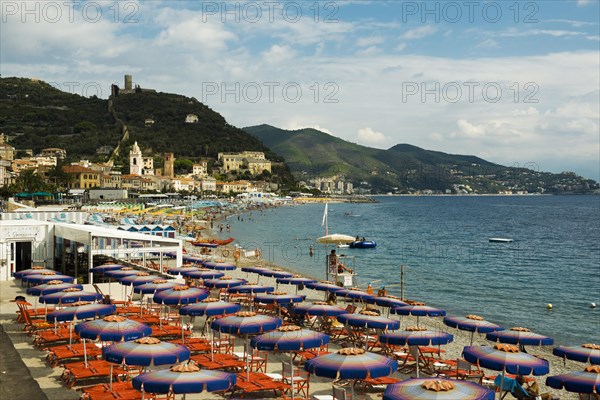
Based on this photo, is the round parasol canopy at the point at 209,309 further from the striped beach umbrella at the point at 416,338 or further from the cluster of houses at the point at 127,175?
the cluster of houses at the point at 127,175

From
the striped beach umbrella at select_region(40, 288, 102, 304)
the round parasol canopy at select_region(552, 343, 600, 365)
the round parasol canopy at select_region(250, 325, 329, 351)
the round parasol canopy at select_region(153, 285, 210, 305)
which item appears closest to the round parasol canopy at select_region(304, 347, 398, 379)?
the round parasol canopy at select_region(250, 325, 329, 351)

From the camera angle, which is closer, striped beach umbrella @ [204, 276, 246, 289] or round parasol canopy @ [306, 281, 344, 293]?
striped beach umbrella @ [204, 276, 246, 289]

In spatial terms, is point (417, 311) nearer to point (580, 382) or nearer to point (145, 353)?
point (580, 382)

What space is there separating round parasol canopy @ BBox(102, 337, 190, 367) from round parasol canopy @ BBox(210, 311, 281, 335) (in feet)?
6.87

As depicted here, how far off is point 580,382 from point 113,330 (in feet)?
28.6

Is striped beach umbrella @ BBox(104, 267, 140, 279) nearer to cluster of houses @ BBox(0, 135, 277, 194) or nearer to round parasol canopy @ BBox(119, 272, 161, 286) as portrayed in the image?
round parasol canopy @ BBox(119, 272, 161, 286)

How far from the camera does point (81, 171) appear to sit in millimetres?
131250

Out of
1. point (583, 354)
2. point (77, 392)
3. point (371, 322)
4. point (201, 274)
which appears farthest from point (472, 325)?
point (201, 274)

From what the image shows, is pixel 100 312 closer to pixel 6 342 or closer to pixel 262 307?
pixel 6 342

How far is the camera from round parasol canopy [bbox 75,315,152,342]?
38.1 ft

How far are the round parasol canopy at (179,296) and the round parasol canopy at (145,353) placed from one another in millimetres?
5345

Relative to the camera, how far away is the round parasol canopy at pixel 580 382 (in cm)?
994

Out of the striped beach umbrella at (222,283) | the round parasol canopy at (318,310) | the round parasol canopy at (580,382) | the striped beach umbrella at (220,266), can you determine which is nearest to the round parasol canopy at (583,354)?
the round parasol canopy at (580,382)

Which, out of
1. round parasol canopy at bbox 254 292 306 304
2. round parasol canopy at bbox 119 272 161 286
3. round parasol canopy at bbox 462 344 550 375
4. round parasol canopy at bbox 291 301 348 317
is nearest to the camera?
round parasol canopy at bbox 462 344 550 375
